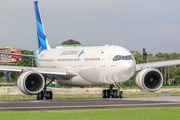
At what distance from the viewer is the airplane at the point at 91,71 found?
39406 mm

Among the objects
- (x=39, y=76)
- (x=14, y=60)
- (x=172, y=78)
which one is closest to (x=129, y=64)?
(x=39, y=76)

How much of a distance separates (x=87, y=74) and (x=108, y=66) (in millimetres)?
3424

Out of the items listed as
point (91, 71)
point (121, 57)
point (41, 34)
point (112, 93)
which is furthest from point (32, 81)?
point (41, 34)

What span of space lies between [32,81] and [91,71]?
20.1 ft

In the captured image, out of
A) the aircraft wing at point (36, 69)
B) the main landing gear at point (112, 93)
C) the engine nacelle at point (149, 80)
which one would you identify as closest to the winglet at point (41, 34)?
the aircraft wing at point (36, 69)

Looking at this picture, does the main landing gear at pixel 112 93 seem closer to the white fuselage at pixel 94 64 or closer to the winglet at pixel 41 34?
the white fuselage at pixel 94 64

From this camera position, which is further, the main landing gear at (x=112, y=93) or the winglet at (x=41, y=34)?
the winglet at (x=41, y=34)

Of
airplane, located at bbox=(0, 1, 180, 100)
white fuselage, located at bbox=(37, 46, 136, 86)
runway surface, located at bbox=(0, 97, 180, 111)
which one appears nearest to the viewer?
runway surface, located at bbox=(0, 97, 180, 111)

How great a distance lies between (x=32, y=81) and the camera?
39500 mm

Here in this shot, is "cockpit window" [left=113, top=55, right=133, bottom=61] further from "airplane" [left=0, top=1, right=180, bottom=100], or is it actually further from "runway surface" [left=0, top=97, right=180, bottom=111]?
"runway surface" [left=0, top=97, right=180, bottom=111]

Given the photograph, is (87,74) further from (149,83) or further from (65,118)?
(65,118)

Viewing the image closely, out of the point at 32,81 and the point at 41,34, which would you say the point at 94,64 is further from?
the point at 41,34

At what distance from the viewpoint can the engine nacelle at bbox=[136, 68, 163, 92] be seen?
40.7 metres

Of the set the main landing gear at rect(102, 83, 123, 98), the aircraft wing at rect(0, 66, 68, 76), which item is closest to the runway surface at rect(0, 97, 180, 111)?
the main landing gear at rect(102, 83, 123, 98)
